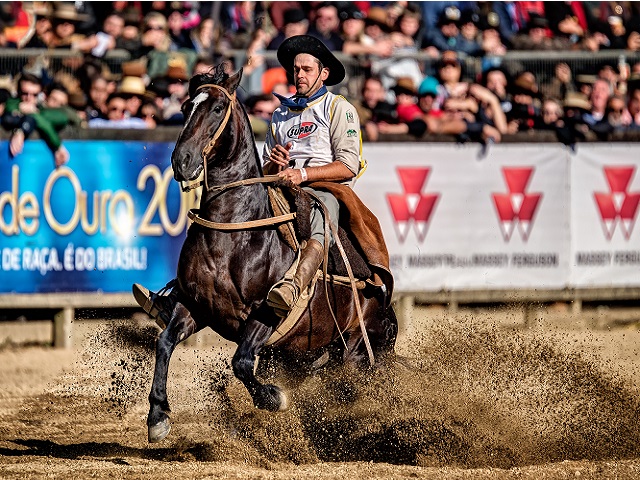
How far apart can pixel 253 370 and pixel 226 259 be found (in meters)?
0.64

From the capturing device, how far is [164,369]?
5.69 meters

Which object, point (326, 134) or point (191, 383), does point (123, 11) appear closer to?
point (191, 383)

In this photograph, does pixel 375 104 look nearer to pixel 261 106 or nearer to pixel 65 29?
pixel 261 106

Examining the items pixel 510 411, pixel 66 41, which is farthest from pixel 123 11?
pixel 510 411

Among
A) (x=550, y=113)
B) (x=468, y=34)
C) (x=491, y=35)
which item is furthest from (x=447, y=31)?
(x=550, y=113)

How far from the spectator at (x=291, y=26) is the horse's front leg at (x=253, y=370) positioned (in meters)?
6.62

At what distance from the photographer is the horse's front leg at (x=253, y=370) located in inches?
222

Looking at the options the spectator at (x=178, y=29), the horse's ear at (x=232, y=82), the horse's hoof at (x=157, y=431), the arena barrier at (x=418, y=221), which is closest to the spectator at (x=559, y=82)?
the arena barrier at (x=418, y=221)

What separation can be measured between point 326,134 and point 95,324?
4837mm

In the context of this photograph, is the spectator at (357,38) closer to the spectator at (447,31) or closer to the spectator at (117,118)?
the spectator at (447,31)

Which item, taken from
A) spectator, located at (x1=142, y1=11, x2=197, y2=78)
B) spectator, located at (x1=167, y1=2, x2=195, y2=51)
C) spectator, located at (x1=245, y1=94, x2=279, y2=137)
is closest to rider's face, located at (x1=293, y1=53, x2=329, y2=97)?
spectator, located at (x1=245, y1=94, x2=279, y2=137)

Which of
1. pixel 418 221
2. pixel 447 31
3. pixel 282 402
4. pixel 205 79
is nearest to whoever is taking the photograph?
pixel 282 402

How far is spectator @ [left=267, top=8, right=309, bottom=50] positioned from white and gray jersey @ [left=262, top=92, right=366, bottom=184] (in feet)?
18.4

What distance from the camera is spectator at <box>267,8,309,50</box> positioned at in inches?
468
